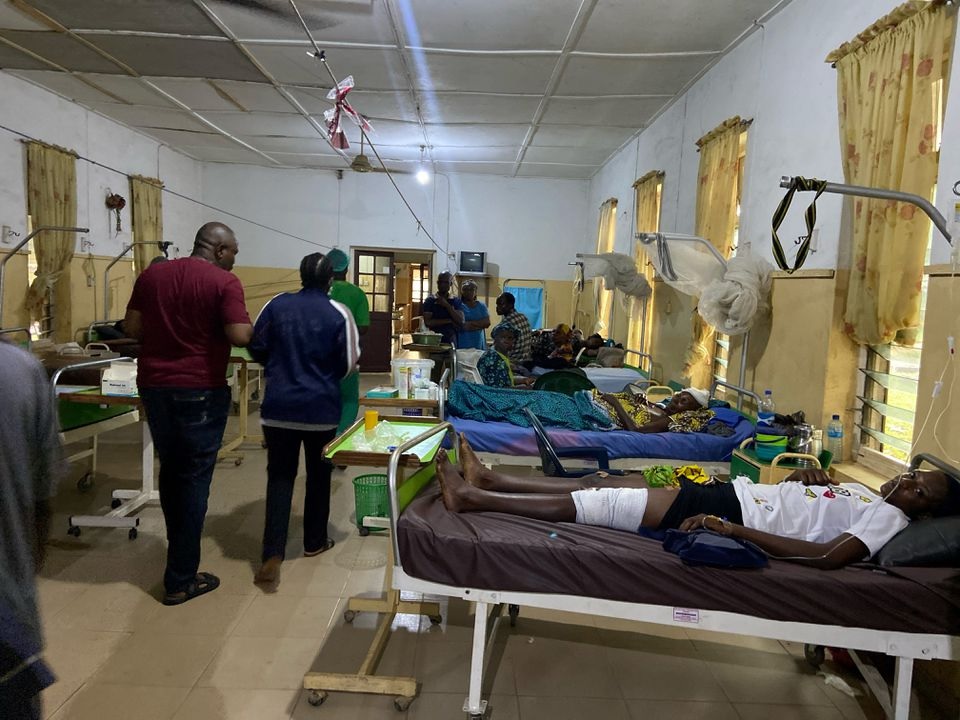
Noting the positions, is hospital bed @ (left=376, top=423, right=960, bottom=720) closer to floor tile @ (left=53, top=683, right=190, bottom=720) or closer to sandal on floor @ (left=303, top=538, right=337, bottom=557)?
floor tile @ (left=53, top=683, right=190, bottom=720)

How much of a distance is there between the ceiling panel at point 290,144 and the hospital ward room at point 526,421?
1.72 meters

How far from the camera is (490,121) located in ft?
25.2

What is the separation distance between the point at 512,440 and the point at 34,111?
22.5 ft

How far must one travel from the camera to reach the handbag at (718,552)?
2.07 metres

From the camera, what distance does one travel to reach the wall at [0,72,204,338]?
6.70 m

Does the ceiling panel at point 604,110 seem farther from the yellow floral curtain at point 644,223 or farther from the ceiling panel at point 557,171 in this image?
the ceiling panel at point 557,171

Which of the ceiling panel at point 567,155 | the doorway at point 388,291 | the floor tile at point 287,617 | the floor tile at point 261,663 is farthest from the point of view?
the doorway at point 388,291

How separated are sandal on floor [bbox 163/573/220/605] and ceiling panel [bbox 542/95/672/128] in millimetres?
5748

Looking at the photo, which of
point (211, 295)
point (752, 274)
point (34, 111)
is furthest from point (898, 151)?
point (34, 111)

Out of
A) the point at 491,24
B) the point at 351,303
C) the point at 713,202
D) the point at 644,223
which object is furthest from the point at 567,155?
the point at 351,303

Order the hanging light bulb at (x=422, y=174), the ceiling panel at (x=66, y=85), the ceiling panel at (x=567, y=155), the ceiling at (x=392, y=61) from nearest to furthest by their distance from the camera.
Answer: the ceiling at (x=392, y=61) → the ceiling panel at (x=66, y=85) → the ceiling panel at (x=567, y=155) → the hanging light bulb at (x=422, y=174)

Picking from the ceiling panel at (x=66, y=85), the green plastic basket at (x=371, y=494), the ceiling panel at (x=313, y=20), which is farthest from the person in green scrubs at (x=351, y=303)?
the ceiling panel at (x=66, y=85)

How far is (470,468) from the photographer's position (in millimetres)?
2852

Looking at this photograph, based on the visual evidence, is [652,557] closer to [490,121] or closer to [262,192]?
[490,121]
